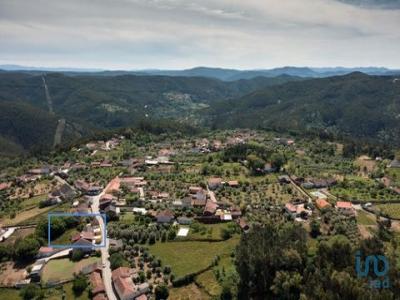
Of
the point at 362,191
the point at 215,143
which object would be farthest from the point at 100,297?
the point at 215,143

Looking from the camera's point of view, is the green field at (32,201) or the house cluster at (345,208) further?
the green field at (32,201)

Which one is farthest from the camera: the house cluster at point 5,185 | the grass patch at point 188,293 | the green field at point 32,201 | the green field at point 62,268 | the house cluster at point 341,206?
the house cluster at point 5,185

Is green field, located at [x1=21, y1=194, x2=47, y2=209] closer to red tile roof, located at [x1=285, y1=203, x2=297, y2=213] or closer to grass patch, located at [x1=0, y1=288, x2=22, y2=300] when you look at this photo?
grass patch, located at [x1=0, y1=288, x2=22, y2=300]

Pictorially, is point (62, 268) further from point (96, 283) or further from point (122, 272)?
point (122, 272)

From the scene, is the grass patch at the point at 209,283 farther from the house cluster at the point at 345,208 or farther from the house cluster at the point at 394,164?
the house cluster at the point at 394,164

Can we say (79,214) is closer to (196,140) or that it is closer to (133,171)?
(133,171)

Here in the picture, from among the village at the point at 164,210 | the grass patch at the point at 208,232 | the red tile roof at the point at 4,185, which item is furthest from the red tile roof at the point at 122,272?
the red tile roof at the point at 4,185
